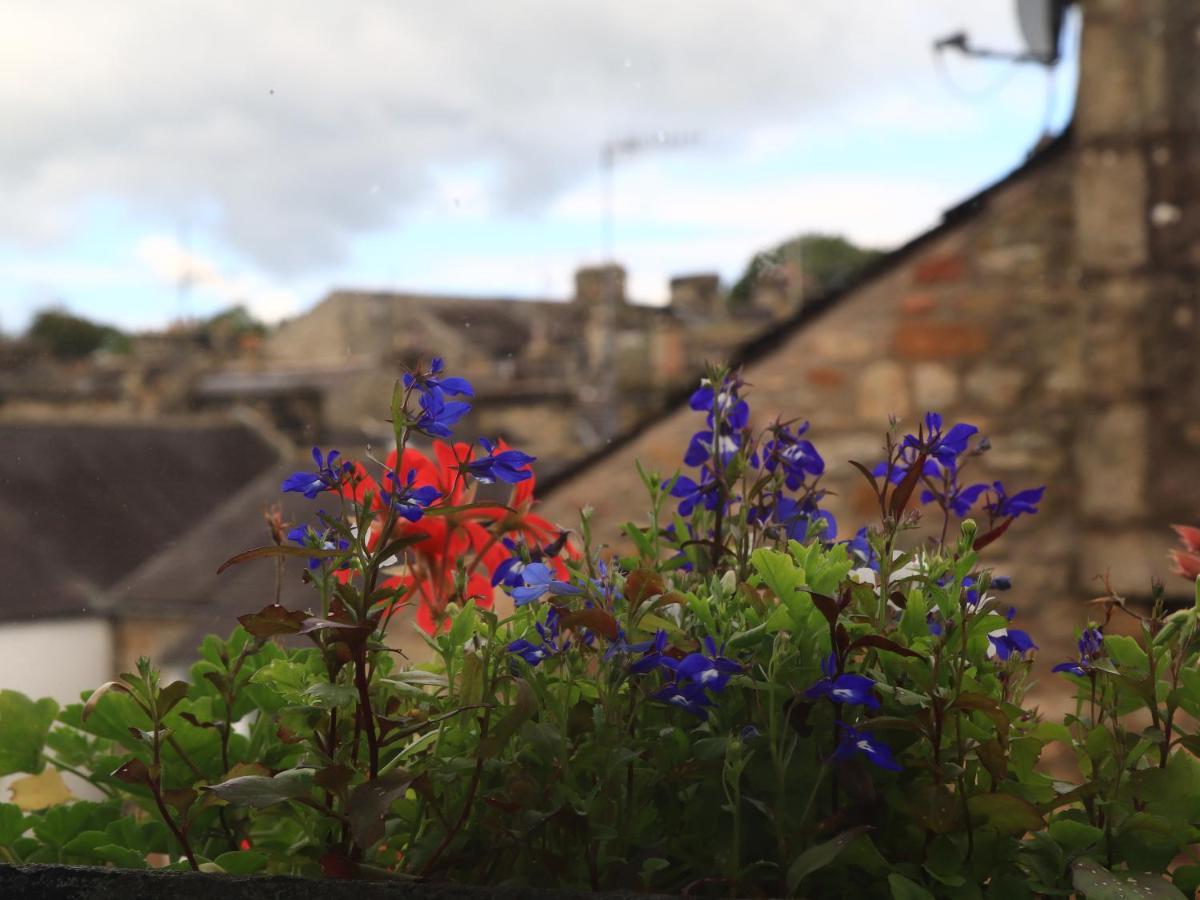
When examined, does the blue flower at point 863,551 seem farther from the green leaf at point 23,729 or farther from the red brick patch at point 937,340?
the red brick patch at point 937,340

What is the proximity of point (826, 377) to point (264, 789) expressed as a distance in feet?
11.9

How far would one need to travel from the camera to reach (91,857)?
1.05 m

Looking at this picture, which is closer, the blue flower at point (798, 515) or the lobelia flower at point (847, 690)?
the lobelia flower at point (847, 690)

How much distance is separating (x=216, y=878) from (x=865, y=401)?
367cm

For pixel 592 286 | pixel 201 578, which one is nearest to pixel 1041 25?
pixel 201 578

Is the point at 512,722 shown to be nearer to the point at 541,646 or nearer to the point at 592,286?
the point at 541,646

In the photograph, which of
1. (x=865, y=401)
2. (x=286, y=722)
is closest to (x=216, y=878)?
(x=286, y=722)

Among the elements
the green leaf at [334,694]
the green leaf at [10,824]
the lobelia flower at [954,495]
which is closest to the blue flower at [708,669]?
the green leaf at [334,694]

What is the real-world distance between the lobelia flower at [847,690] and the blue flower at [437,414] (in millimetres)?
319

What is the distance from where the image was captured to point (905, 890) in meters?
0.85

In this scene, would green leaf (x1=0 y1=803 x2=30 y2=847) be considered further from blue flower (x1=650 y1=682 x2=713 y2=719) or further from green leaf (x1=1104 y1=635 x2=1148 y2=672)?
green leaf (x1=1104 y1=635 x2=1148 y2=672)

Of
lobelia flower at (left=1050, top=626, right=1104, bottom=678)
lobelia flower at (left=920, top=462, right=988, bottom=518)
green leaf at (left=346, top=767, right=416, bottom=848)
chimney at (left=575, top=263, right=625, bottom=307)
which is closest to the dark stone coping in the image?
green leaf at (left=346, top=767, right=416, bottom=848)

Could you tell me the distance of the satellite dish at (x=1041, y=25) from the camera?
14.5 feet

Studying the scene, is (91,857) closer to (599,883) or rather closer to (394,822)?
(394,822)
